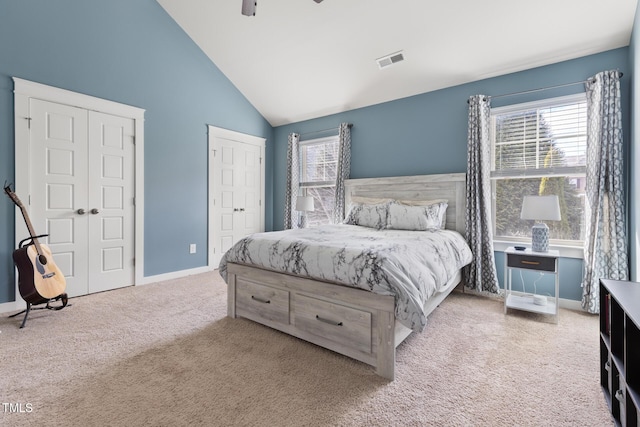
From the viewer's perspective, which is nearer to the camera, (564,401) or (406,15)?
(564,401)

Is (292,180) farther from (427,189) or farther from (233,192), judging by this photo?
(427,189)

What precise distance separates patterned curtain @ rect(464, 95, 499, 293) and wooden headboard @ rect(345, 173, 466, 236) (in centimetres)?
14

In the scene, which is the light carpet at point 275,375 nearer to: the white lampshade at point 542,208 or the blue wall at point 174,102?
the white lampshade at point 542,208

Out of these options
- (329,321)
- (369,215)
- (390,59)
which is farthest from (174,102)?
(329,321)

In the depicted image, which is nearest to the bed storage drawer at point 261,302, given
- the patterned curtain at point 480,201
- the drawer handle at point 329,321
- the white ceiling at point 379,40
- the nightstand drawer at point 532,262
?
the drawer handle at point 329,321

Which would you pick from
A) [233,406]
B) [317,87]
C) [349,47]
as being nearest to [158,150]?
[317,87]

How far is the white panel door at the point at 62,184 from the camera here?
117 inches

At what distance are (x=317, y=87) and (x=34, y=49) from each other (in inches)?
126

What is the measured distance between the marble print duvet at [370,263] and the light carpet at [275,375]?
1.45 ft

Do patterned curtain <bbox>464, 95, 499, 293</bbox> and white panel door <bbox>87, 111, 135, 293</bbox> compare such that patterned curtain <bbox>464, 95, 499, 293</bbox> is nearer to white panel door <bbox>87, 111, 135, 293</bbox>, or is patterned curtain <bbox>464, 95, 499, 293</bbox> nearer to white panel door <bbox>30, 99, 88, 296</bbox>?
white panel door <bbox>87, 111, 135, 293</bbox>

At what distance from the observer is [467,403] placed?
1552 mm

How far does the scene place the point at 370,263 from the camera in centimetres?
183

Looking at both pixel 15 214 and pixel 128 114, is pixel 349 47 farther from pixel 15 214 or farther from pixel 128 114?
pixel 15 214

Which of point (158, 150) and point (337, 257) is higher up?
point (158, 150)
